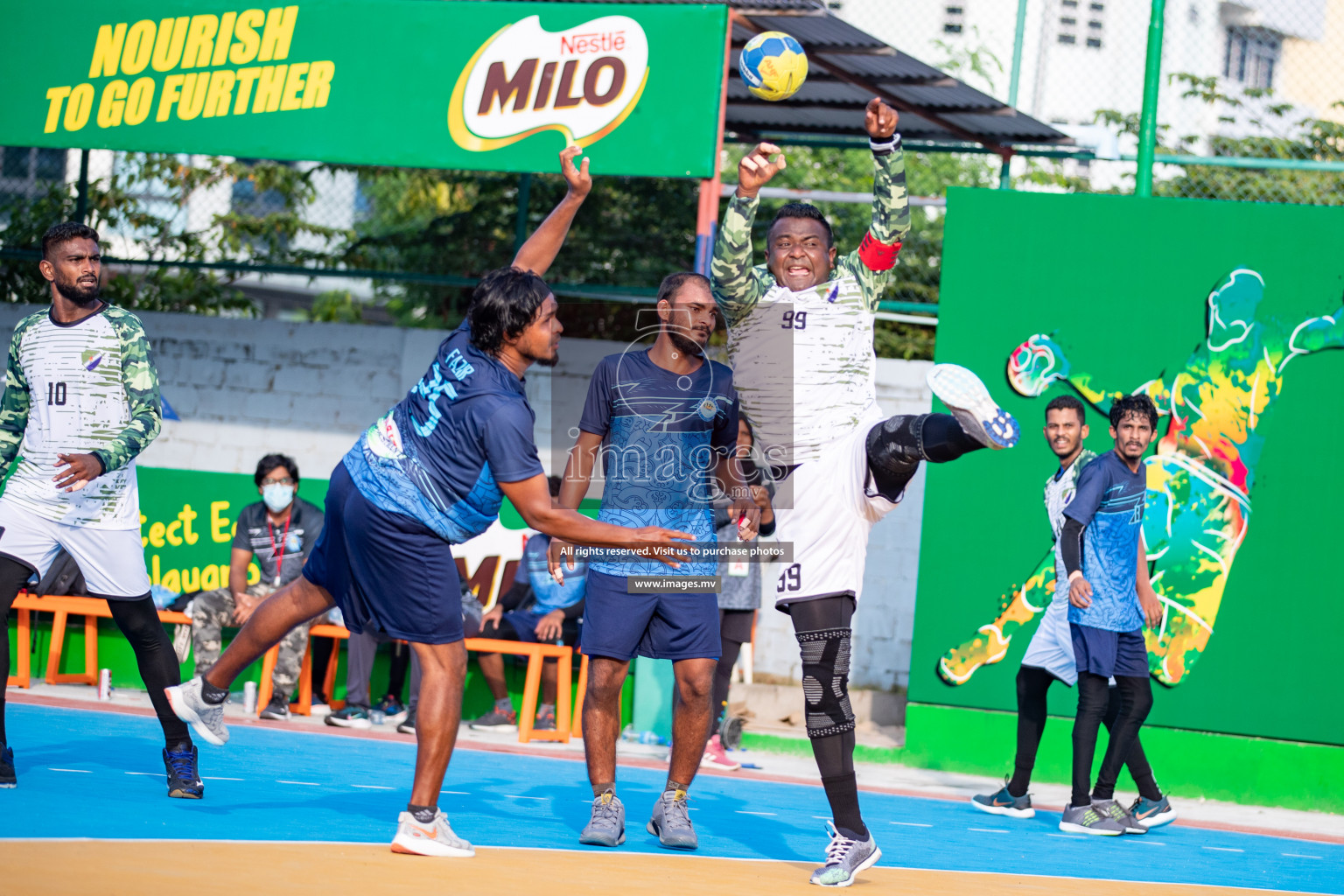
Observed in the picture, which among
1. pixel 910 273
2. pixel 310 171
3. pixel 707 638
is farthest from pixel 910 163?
pixel 707 638

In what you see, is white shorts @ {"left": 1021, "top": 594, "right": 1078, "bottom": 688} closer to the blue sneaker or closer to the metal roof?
the blue sneaker

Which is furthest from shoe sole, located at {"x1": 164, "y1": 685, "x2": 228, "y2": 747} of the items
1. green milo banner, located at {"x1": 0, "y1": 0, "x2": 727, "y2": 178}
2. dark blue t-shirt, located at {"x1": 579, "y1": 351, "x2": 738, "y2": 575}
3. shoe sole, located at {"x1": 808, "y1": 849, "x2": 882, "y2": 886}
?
green milo banner, located at {"x1": 0, "y1": 0, "x2": 727, "y2": 178}

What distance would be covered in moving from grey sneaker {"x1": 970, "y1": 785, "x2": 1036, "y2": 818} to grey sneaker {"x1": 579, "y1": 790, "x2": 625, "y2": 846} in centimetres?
257

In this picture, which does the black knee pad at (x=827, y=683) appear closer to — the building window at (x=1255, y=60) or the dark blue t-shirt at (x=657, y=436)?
the dark blue t-shirt at (x=657, y=436)

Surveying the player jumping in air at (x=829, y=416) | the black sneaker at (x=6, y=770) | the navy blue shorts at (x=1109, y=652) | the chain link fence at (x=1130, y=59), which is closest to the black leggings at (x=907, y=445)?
the player jumping in air at (x=829, y=416)

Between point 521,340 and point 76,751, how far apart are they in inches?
132

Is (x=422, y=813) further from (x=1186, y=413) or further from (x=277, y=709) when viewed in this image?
(x=1186, y=413)

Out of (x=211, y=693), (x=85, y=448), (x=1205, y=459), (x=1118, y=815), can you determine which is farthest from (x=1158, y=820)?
(x=85, y=448)

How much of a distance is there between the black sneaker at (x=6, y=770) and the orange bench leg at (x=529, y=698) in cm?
354

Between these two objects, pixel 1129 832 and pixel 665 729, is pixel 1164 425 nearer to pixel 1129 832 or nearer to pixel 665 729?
pixel 1129 832

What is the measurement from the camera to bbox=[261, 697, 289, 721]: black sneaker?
8547 millimetres

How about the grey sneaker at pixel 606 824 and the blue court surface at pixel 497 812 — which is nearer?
the blue court surface at pixel 497 812

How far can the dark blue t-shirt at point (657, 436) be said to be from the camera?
17.6 ft

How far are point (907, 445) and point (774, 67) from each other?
7.07ft
